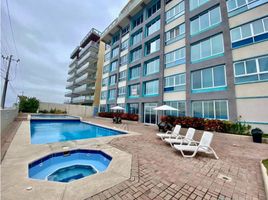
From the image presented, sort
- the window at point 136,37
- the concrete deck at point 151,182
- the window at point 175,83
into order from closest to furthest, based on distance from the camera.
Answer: the concrete deck at point 151,182
the window at point 175,83
the window at point 136,37

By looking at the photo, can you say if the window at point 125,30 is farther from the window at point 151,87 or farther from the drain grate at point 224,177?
the drain grate at point 224,177

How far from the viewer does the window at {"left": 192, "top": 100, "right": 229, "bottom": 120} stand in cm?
1244

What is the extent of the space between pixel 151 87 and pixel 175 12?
38.1ft

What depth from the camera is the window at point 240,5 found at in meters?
11.6

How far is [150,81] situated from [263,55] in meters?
13.4

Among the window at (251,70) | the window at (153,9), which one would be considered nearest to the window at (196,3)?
the window at (153,9)

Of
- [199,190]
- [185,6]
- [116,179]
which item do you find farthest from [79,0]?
[199,190]

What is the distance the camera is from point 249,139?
9477 millimetres

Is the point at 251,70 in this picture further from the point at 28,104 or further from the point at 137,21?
the point at 28,104

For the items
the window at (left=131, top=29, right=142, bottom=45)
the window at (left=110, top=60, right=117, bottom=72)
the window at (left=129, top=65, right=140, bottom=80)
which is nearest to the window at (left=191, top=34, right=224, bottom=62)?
the window at (left=129, top=65, right=140, bottom=80)

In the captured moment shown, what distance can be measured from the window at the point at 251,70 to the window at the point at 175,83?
217 inches

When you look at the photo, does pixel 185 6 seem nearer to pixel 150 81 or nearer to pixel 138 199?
pixel 150 81

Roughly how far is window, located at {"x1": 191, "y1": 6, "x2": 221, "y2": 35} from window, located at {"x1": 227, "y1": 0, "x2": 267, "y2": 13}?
1.04 metres

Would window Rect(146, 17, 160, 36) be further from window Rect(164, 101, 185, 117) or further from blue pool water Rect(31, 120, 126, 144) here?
blue pool water Rect(31, 120, 126, 144)
